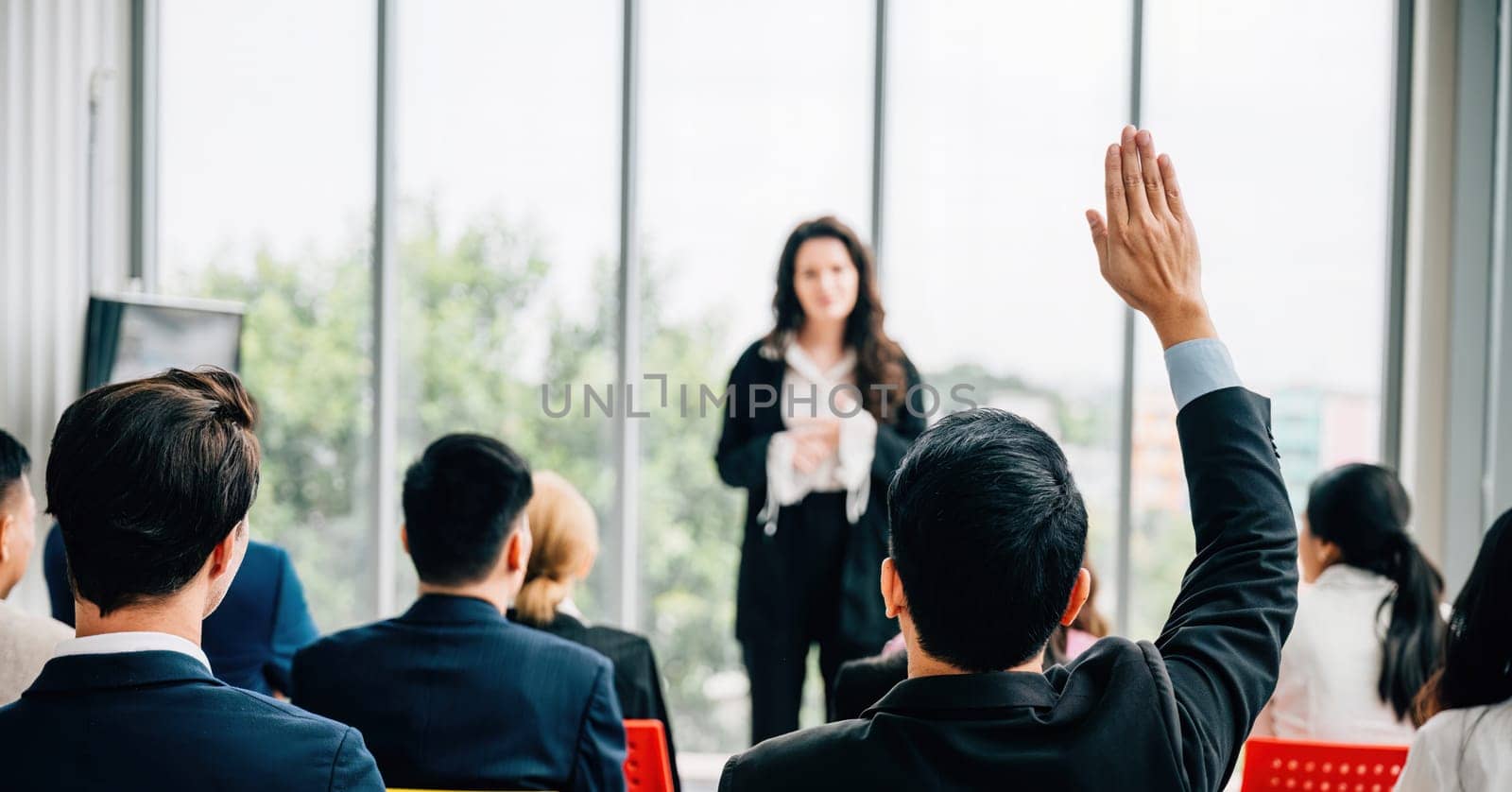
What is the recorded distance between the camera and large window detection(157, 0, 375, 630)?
4.31 m

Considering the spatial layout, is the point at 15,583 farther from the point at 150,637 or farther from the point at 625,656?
the point at 150,637

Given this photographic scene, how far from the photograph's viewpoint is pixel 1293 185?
392 centimetres

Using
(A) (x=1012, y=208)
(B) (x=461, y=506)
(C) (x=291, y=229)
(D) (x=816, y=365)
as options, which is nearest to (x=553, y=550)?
(B) (x=461, y=506)

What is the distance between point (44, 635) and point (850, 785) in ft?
4.37

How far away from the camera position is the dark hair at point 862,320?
3.29m

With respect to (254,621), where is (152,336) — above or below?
above

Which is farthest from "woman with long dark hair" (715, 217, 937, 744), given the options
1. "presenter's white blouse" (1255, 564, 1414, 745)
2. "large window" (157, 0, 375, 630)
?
"large window" (157, 0, 375, 630)

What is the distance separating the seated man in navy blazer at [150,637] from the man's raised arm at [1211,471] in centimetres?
74

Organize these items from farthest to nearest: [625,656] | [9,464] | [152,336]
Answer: [152,336] < [625,656] < [9,464]

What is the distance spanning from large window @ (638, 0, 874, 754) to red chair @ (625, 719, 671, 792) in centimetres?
225

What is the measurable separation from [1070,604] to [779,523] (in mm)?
2302

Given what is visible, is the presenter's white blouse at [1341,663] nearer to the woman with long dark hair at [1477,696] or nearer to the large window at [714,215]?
the woman with long dark hair at [1477,696]

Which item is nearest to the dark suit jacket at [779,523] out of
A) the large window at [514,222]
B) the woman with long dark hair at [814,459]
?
the woman with long dark hair at [814,459]

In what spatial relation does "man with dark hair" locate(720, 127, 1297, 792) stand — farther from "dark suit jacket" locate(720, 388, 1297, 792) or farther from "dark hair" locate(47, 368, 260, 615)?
"dark hair" locate(47, 368, 260, 615)
